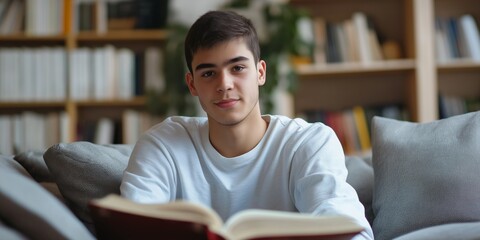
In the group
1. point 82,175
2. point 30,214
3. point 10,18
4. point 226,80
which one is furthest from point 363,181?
point 10,18

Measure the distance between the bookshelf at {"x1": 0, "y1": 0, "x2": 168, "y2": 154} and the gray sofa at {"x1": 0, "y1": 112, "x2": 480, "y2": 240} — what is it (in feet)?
7.19

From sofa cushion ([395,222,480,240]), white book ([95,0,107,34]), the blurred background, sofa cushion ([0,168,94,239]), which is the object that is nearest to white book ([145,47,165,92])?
the blurred background

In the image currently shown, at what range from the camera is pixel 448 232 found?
59.6 inches

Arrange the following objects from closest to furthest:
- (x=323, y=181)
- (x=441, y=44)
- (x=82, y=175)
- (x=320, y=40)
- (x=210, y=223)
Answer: (x=210, y=223) → (x=323, y=181) → (x=82, y=175) → (x=441, y=44) → (x=320, y=40)

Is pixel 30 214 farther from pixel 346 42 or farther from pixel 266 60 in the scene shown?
pixel 346 42

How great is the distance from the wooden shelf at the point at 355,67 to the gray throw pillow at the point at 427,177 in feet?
6.87

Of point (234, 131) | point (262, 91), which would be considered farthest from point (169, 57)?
point (234, 131)

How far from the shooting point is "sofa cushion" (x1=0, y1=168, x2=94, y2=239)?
3.77 feet

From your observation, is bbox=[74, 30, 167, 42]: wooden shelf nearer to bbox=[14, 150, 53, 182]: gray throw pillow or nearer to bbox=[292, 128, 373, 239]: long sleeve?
bbox=[14, 150, 53, 182]: gray throw pillow

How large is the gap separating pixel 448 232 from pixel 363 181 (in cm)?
40

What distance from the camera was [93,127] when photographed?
4.05m

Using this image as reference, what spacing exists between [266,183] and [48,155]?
0.53 m

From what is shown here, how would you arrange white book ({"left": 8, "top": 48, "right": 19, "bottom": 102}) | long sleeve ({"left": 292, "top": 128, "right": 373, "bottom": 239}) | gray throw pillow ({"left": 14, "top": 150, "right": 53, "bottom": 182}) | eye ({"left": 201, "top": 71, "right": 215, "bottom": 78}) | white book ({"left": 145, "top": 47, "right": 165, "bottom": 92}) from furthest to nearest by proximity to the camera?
1. white book ({"left": 145, "top": 47, "right": 165, "bottom": 92})
2. white book ({"left": 8, "top": 48, "right": 19, "bottom": 102})
3. gray throw pillow ({"left": 14, "top": 150, "right": 53, "bottom": 182})
4. eye ({"left": 201, "top": 71, "right": 215, "bottom": 78})
5. long sleeve ({"left": 292, "top": 128, "right": 373, "bottom": 239})

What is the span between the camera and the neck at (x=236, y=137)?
171 cm
